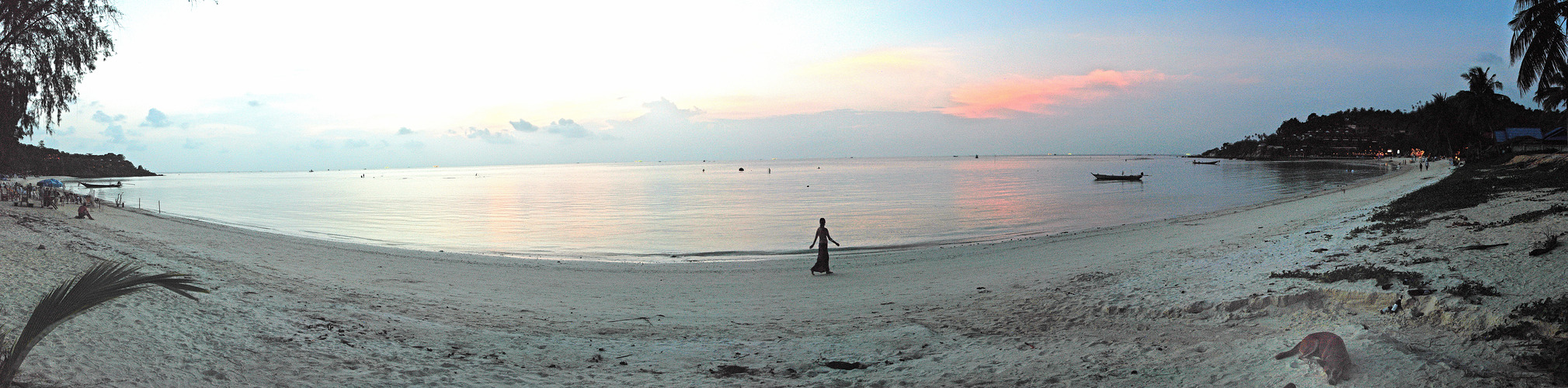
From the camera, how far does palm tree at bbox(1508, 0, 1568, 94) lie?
19375 millimetres

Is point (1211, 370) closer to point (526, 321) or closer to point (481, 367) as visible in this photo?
point (481, 367)

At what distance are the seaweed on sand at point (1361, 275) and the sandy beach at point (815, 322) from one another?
0.64 ft

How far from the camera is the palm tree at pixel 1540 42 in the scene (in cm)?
1938

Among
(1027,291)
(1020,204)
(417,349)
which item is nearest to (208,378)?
(417,349)

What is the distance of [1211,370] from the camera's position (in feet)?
22.1

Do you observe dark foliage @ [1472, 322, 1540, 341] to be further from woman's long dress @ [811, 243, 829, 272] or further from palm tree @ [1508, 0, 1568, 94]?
palm tree @ [1508, 0, 1568, 94]

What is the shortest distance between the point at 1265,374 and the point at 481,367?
7866 mm

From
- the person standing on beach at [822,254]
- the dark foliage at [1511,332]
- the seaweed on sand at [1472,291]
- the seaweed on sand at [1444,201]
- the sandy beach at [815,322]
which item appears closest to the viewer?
the dark foliage at [1511,332]

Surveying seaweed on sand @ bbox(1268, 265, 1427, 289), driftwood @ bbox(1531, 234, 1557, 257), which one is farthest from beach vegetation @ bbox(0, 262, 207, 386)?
driftwood @ bbox(1531, 234, 1557, 257)

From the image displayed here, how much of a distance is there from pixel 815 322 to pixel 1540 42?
23.6m

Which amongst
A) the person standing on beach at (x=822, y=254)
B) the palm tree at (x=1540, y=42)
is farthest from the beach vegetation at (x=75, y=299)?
the palm tree at (x=1540, y=42)

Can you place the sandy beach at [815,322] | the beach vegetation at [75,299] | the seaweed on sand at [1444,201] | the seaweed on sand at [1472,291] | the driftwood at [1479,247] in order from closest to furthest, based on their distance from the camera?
the beach vegetation at [75,299] < the sandy beach at [815,322] < the seaweed on sand at [1472,291] < the driftwood at [1479,247] < the seaweed on sand at [1444,201]

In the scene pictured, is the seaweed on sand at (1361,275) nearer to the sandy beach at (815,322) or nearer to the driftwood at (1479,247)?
the sandy beach at (815,322)

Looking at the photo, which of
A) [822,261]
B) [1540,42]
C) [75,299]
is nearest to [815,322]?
[822,261]
